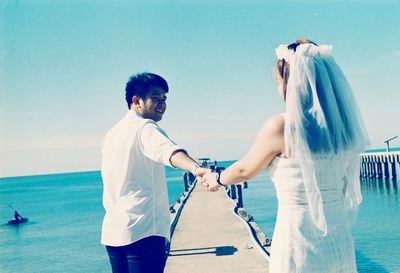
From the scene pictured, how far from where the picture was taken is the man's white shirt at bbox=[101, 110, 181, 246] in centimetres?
236

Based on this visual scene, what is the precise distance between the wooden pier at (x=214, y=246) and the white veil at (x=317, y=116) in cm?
584

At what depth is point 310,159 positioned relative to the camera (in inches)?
84.2

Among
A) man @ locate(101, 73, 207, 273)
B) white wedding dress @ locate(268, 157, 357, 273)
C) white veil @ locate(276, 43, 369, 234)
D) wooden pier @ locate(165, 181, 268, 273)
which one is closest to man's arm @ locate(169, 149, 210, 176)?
man @ locate(101, 73, 207, 273)

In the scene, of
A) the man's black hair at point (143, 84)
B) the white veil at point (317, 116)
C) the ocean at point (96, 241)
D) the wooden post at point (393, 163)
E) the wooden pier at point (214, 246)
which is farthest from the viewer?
the wooden post at point (393, 163)

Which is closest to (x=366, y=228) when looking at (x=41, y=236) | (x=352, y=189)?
(x=352, y=189)

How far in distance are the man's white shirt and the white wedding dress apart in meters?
Answer: 0.64

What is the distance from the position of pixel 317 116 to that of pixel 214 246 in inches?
332

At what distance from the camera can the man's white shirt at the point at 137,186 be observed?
236 cm

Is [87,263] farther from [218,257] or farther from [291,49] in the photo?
[291,49]

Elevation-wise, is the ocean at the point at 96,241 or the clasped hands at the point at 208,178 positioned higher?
the clasped hands at the point at 208,178

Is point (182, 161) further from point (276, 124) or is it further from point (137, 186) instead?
point (276, 124)

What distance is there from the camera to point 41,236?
37.6 metres

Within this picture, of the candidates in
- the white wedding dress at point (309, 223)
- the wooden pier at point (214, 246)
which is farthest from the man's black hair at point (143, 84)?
the wooden pier at point (214, 246)

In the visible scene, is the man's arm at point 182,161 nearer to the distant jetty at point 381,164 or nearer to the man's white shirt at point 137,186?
the man's white shirt at point 137,186
